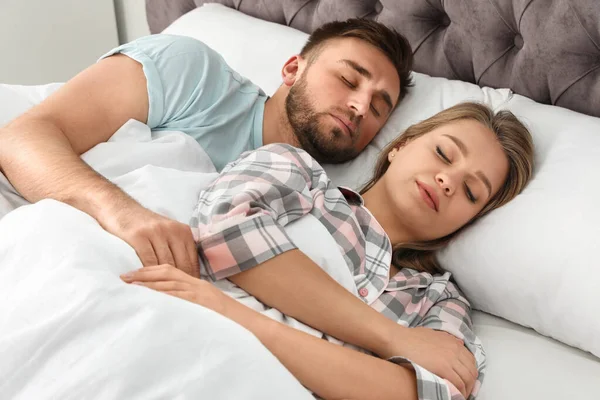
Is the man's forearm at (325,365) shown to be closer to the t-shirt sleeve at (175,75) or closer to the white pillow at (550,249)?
the white pillow at (550,249)

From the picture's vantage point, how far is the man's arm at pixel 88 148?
2.99 feet

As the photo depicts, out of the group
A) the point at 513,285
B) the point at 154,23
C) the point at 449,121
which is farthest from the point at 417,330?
the point at 154,23

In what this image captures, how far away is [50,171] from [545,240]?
852 mm

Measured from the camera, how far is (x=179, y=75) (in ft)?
4.41

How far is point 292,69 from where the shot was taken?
1518 mm

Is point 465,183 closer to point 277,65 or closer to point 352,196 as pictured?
point 352,196

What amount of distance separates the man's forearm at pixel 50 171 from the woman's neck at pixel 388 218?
1.56 ft

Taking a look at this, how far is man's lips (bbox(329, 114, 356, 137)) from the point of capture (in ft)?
4.41

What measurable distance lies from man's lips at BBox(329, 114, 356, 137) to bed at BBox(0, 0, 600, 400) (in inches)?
3.4

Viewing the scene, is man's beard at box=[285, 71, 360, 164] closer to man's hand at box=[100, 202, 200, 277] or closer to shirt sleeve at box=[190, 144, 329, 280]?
shirt sleeve at box=[190, 144, 329, 280]

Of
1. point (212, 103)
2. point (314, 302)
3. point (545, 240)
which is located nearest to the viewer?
point (314, 302)

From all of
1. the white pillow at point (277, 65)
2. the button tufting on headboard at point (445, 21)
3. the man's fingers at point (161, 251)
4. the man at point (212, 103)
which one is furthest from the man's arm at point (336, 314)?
the button tufting on headboard at point (445, 21)

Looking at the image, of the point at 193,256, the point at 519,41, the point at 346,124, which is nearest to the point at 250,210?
the point at 193,256

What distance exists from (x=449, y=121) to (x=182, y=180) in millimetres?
538
